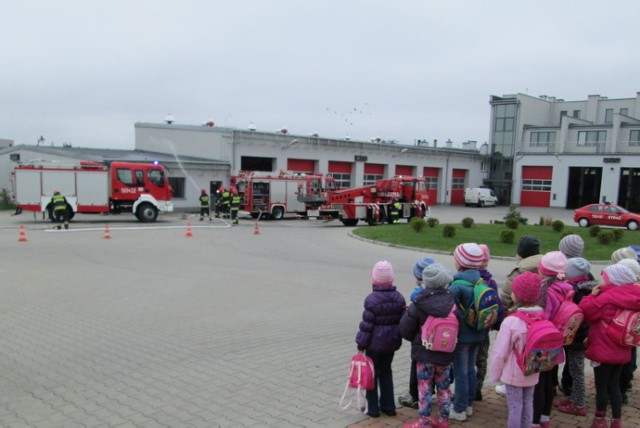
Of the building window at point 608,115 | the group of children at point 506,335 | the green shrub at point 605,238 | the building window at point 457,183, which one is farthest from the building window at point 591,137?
the group of children at point 506,335

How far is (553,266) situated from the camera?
4770 mm

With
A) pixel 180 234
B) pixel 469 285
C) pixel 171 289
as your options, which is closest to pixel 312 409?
pixel 469 285

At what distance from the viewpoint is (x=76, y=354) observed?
6461 mm

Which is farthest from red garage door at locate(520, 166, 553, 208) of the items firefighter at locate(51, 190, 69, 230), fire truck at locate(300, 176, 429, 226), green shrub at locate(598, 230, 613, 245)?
firefighter at locate(51, 190, 69, 230)

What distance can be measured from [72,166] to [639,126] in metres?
46.1

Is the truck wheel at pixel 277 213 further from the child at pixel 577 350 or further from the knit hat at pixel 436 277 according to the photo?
the knit hat at pixel 436 277

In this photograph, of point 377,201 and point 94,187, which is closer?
point 94,187

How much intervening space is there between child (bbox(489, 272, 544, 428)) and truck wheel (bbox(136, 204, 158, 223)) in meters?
23.8

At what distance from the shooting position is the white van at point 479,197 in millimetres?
51219

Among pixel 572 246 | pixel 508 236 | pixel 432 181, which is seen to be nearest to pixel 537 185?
pixel 432 181

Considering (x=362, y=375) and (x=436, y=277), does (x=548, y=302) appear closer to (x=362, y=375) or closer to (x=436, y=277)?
(x=436, y=277)

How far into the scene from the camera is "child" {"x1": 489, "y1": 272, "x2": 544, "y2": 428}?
4.12 meters

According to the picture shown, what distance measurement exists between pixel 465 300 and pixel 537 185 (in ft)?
171

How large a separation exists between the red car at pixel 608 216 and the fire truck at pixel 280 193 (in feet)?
47.6
